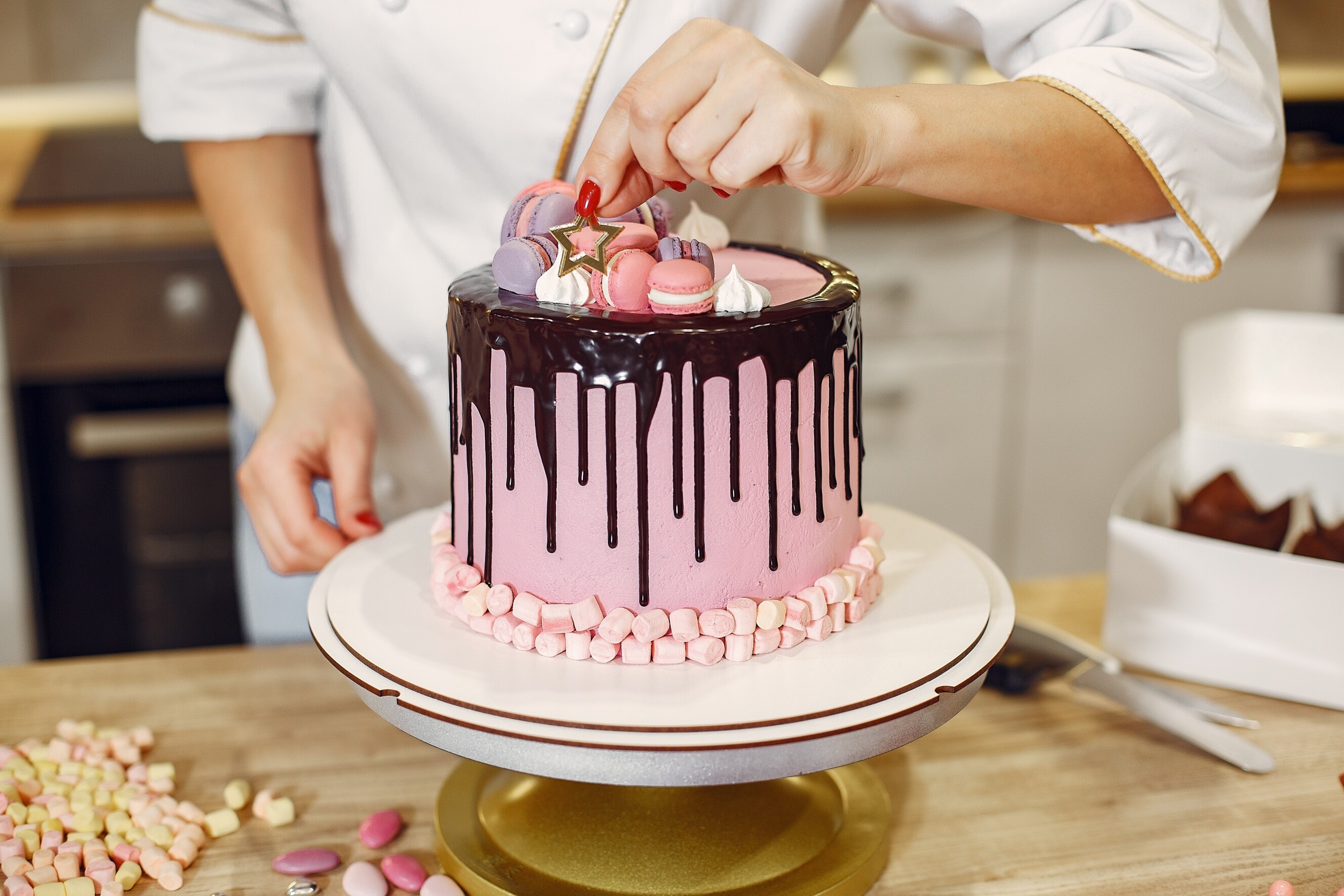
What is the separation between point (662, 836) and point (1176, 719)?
0.42 metres

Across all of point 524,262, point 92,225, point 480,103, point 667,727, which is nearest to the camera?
point 667,727

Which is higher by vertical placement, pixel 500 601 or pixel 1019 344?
pixel 500 601

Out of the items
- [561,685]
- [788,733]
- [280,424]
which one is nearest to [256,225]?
[280,424]

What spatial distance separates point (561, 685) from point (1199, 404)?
797mm

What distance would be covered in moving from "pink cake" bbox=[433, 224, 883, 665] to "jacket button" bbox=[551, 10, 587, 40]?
272mm

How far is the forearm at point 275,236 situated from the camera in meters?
1.10

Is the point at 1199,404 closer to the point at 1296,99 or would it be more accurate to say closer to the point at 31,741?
the point at 31,741

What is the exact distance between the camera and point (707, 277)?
2.43ft

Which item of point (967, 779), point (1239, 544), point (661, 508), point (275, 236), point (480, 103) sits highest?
point (480, 103)

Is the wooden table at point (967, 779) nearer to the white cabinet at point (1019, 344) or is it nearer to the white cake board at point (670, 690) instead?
the white cake board at point (670, 690)

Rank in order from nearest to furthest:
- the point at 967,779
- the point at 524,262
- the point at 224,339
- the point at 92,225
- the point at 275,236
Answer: the point at 524,262, the point at 967,779, the point at 275,236, the point at 92,225, the point at 224,339

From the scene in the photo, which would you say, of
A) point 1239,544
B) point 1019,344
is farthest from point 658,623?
point 1019,344

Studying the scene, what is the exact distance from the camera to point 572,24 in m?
0.96

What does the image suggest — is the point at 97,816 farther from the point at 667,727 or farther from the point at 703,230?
the point at 703,230
